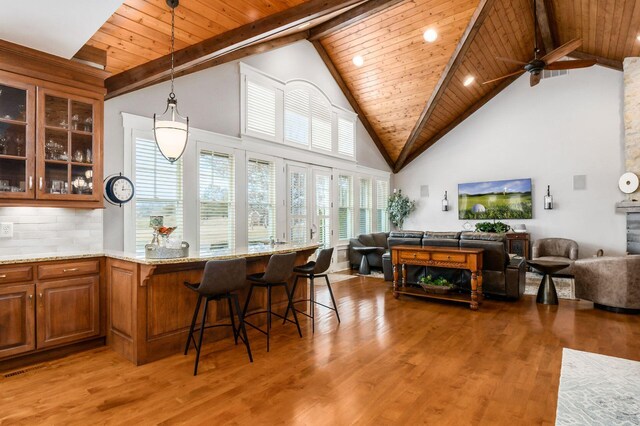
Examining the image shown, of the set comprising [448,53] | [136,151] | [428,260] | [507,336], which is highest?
[448,53]

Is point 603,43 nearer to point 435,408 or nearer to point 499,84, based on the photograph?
point 499,84

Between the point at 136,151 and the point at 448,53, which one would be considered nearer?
the point at 136,151

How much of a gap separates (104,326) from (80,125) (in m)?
2.07

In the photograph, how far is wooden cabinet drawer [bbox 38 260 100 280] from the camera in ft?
10.3

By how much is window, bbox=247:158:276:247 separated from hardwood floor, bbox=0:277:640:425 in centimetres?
229

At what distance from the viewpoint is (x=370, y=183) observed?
944 cm

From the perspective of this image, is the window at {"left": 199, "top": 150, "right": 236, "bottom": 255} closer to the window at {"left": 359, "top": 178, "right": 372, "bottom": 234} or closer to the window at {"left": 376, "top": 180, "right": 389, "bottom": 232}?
the window at {"left": 359, "top": 178, "right": 372, "bottom": 234}

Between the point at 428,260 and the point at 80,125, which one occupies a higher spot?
the point at 80,125

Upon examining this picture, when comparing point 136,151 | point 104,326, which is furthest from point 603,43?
point 104,326

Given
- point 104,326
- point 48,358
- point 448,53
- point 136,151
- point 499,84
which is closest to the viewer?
point 48,358

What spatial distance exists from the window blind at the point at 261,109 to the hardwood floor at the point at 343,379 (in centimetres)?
352

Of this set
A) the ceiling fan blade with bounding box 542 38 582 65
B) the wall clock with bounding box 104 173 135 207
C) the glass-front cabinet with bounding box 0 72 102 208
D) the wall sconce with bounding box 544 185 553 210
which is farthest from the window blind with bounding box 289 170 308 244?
the wall sconce with bounding box 544 185 553 210

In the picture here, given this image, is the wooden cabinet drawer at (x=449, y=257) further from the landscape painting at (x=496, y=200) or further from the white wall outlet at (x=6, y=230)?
the white wall outlet at (x=6, y=230)

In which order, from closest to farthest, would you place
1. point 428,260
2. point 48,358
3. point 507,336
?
1. point 48,358
2. point 507,336
3. point 428,260
